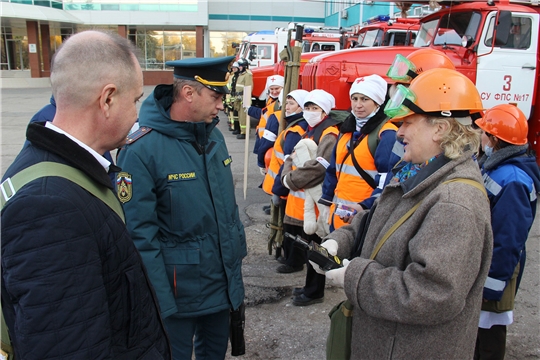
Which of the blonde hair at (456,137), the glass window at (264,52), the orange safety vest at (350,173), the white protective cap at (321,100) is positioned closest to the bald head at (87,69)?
the blonde hair at (456,137)

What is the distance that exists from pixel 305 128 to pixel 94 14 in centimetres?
3297

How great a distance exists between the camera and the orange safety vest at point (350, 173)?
3.56 meters

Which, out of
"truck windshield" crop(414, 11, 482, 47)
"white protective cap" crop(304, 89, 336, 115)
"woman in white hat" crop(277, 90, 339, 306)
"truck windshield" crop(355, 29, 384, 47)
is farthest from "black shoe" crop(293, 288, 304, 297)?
"truck windshield" crop(355, 29, 384, 47)

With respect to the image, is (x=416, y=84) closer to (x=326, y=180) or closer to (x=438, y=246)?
(x=438, y=246)

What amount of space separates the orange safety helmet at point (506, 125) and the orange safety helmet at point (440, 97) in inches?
55.5

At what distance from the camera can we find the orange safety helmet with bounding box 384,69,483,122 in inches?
71.1

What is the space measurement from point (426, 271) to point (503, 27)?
751 cm

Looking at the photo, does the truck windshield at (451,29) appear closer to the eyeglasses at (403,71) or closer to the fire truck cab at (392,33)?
the fire truck cab at (392,33)

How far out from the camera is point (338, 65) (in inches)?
302

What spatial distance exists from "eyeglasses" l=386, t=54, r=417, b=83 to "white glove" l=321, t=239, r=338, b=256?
997mm

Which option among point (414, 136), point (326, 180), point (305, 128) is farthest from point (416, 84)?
point (305, 128)

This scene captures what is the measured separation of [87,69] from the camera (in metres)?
1.31

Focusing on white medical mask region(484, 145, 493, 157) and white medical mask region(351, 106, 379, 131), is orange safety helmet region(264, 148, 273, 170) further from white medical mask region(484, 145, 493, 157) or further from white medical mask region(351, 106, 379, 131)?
white medical mask region(484, 145, 493, 157)

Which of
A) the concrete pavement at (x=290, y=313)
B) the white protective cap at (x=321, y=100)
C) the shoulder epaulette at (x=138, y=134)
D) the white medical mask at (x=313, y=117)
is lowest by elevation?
the concrete pavement at (x=290, y=313)
